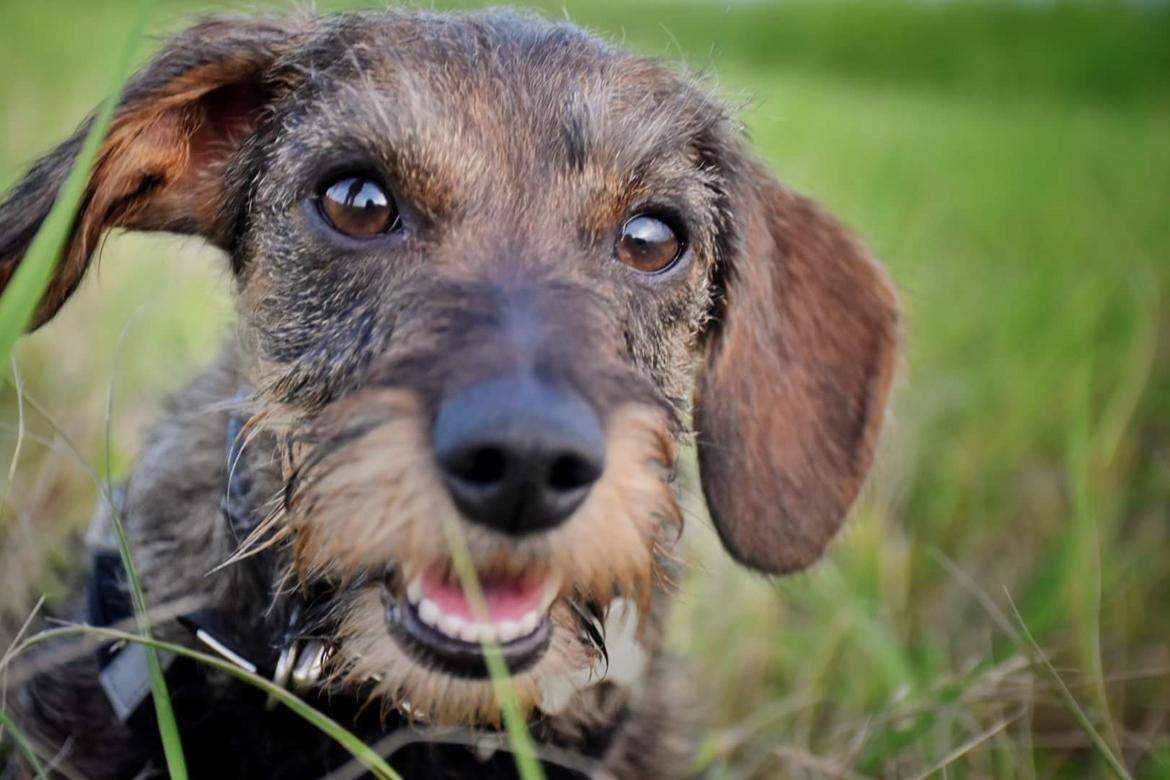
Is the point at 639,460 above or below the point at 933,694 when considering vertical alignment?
above

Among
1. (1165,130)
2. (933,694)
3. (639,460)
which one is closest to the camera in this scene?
(639,460)

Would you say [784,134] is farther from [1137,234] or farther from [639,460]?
[639,460]

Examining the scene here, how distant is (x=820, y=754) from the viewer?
257 centimetres

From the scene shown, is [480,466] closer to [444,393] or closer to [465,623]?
[444,393]

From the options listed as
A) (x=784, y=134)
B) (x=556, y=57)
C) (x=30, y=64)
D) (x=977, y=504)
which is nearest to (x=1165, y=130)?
(x=784, y=134)

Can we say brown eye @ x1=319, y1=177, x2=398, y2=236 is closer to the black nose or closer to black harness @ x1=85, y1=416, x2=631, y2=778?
black harness @ x1=85, y1=416, x2=631, y2=778

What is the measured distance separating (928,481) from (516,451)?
9.63ft

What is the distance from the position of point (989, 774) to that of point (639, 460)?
4.62 ft

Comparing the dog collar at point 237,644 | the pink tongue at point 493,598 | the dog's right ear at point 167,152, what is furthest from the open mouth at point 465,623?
the dog's right ear at point 167,152

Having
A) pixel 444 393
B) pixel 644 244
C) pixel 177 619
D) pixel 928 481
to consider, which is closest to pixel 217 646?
pixel 177 619

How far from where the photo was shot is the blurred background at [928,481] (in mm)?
2406

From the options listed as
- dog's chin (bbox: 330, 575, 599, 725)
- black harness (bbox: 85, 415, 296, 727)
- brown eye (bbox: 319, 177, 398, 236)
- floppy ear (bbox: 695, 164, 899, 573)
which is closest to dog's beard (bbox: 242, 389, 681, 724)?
dog's chin (bbox: 330, 575, 599, 725)

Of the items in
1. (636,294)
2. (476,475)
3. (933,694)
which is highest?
(636,294)

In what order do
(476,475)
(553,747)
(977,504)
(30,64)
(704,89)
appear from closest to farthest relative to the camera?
(476,475) < (553,747) < (704,89) < (977,504) < (30,64)
